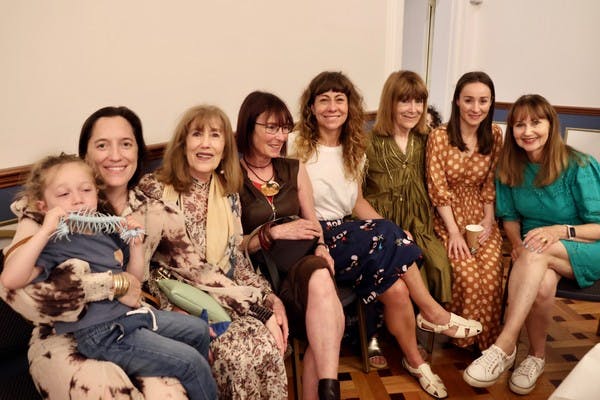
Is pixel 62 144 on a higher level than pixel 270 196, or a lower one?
higher

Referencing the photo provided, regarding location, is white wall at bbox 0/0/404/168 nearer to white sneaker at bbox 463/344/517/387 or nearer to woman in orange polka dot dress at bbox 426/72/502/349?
woman in orange polka dot dress at bbox 426/72/502/349

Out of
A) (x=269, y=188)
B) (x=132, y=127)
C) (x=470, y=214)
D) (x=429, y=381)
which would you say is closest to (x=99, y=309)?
(x=132, y=127)

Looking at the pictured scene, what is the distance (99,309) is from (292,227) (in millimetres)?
961

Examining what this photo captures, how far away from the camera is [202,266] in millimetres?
1967

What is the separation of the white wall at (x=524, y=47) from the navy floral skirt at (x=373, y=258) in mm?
3338

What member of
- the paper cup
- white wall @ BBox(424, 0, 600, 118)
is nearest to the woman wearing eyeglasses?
the paper cup

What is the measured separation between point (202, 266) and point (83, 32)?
1.18 meters

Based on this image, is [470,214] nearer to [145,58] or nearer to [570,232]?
[570,232]

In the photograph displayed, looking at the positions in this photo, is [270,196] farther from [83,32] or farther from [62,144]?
[83,32]

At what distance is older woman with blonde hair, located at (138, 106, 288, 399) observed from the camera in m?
1.83

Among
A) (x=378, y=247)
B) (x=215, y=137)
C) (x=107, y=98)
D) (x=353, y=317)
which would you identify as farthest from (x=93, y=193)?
(x=353, y=317)

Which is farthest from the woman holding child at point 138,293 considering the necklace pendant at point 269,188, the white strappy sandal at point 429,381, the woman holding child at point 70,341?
the white strappy sandal at point 429,381

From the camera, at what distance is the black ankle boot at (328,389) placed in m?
1.94

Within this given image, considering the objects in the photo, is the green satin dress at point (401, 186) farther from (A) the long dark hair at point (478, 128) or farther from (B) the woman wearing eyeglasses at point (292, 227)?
(B) the woman wearing eyeglasses at point (292, 227)
